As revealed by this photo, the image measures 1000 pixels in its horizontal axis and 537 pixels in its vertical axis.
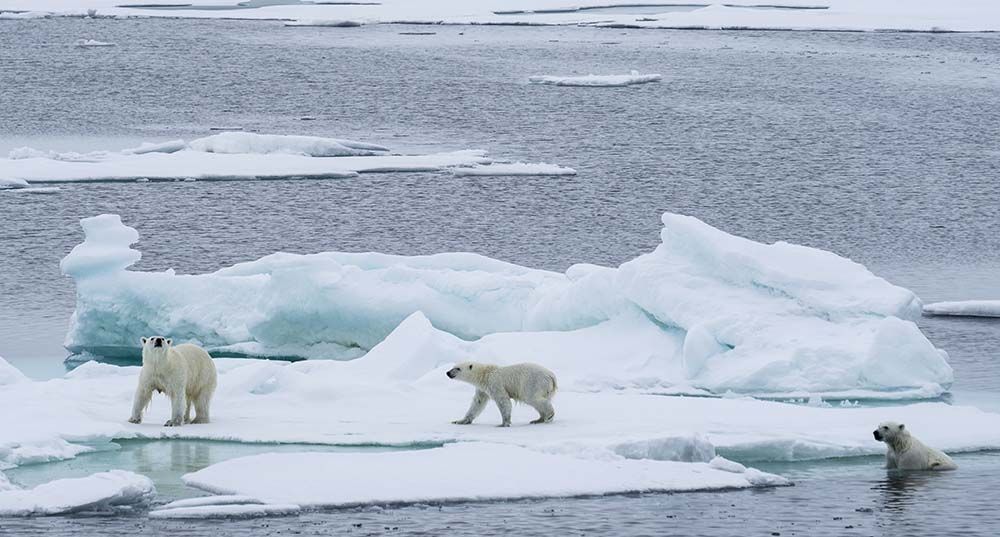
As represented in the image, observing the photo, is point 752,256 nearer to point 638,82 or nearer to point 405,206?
point 405,206

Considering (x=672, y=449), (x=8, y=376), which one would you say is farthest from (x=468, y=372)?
(x=8, y=376)

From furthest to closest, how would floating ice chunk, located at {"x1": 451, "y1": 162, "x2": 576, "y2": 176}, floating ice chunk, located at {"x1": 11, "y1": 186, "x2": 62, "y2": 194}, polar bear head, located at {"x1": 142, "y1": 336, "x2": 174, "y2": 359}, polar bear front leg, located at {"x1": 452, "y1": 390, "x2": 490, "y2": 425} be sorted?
floating ice chunk, located at {"x1": 451, "y1": 162, "x2": 576, "y2": 176} < floating ice chunk, located at {"x1": 11, "y1": 186, "x2": 62, "y2": 194} < polar bear front leg, located at {"x1": 452, "y1": 390, "x2": 490, "y2": 425} < polar bear head, located at {"x1": 142, "y1": 336, "x2": 174, "y2": 359}

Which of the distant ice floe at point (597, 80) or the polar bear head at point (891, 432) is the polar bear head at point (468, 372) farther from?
the distant ice floe at point (597, 80)

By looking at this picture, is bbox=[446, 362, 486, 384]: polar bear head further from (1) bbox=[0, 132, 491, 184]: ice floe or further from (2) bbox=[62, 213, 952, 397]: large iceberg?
(1) bbox=[0, 132, 491, 184]: ice floe

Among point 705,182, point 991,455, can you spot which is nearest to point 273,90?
point 705,182

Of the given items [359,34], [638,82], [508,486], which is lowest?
[508,486]

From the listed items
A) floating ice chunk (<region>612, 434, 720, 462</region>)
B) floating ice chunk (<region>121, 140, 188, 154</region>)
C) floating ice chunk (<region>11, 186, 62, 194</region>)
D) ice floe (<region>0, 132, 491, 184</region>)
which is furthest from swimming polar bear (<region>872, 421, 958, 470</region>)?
floating ice chunk (<region>121, 140, 188, 154</region>)
